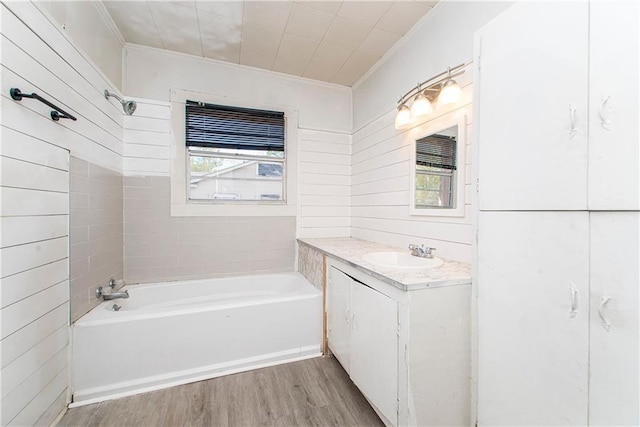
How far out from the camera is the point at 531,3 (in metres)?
0.98

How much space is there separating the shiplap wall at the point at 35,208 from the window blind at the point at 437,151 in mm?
2256

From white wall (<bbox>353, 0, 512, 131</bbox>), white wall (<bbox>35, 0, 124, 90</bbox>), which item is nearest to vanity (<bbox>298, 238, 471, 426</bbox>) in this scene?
white wall (<bbox>353, 0, 512, 131</bbox>)

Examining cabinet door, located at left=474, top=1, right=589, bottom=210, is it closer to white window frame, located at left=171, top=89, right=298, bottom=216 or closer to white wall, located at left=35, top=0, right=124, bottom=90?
white window frame, located at left=171, top=89, right=298, bottom=216

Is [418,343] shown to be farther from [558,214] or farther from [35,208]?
[35,208]

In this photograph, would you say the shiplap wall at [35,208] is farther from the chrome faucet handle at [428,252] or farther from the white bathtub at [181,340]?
the chrome faucet handle at [428,252]

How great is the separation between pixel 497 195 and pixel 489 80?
1.67ft

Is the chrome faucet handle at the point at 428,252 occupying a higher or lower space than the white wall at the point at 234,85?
lower

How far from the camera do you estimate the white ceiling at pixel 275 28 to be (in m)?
1.81

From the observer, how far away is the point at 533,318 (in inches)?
39.2

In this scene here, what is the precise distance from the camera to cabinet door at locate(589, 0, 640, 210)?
0.74 metres

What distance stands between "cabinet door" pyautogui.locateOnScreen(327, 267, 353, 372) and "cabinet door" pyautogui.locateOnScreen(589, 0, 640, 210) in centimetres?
121

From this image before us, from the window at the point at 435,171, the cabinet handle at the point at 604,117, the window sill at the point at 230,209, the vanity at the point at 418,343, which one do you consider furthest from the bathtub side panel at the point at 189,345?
the cabinet handle at the point at 604,117

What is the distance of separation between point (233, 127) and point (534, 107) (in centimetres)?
239

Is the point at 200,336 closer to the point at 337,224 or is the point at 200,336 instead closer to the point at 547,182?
the point at 337,224
